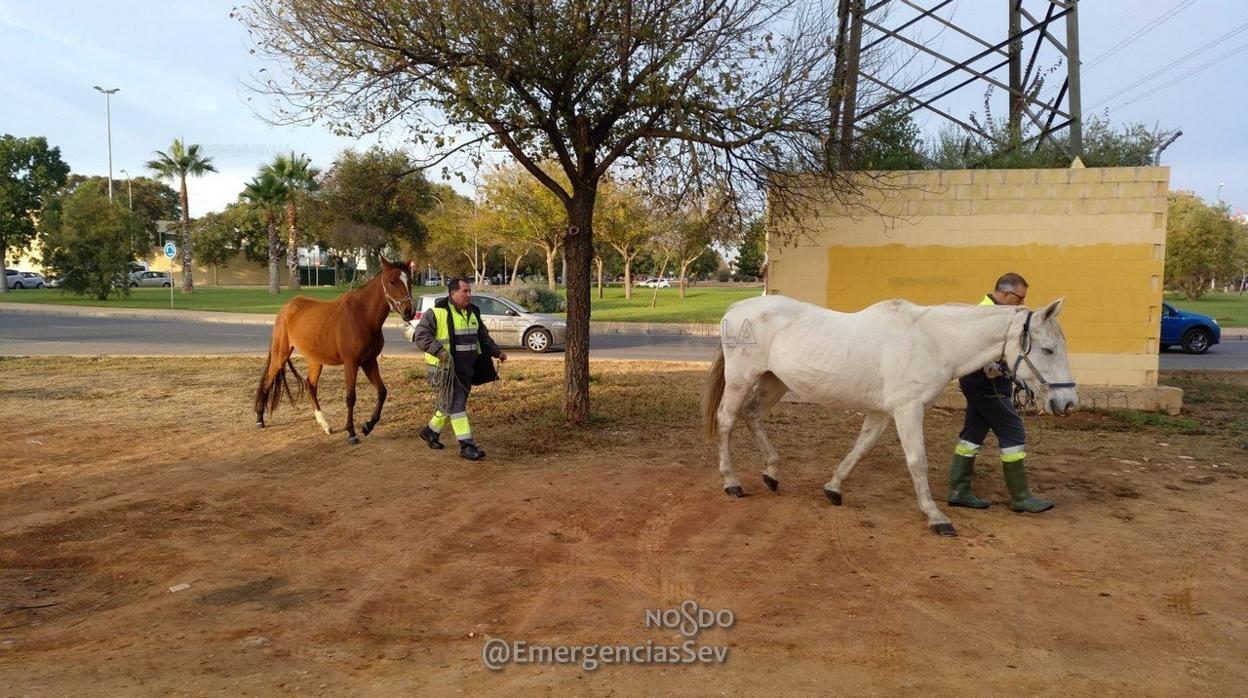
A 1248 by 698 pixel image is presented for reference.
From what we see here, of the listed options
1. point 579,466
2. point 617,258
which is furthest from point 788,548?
point 617,258

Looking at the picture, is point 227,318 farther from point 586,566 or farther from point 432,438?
point 586,566

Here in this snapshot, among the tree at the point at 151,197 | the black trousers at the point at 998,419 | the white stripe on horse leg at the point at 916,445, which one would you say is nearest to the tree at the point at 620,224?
the black trousers at the point at 998,419

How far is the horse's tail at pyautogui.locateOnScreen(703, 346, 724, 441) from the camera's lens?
701 centimetres

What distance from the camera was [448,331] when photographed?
306 inches

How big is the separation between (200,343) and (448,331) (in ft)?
50.9

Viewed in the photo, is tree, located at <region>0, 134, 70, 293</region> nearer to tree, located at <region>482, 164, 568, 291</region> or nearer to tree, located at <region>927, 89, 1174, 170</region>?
tree, located at <region>482, 164, 568, 291</region>

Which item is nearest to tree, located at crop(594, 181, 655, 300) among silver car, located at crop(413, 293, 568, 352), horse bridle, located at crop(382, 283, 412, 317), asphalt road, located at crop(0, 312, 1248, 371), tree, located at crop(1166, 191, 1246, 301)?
asphalt road, located at crop(0, 312, 1248, 371)

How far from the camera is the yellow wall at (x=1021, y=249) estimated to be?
414 inches

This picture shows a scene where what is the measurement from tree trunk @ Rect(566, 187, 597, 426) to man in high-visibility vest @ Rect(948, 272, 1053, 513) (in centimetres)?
434

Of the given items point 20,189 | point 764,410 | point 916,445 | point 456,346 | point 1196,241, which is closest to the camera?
point 916,445

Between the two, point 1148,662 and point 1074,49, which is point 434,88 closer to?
point 1148,662

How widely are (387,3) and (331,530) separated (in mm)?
5310

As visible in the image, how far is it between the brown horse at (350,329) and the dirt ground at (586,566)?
0.68 metres

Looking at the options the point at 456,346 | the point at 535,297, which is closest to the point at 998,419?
the point at 456,346
